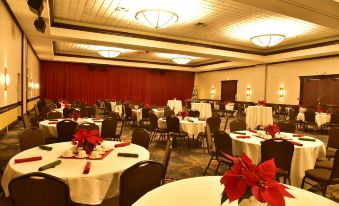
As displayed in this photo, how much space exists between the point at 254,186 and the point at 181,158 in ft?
16.7

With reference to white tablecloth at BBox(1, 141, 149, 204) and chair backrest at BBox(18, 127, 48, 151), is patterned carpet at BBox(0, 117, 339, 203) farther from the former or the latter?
white tablecloth at BBox(1, 141, 149, 204)

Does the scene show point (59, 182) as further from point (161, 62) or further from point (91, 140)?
point (161, 62)

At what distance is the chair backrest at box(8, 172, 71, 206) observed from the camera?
6.25 ft

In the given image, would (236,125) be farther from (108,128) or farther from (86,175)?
(86,175)

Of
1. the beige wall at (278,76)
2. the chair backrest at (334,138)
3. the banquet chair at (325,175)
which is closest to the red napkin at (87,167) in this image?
the banquet chair at (325,175)

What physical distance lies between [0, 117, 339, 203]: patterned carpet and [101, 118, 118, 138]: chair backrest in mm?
1149

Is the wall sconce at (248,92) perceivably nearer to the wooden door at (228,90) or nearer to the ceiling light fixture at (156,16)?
the wooden door at (228,90)

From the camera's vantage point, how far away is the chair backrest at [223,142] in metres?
4.15

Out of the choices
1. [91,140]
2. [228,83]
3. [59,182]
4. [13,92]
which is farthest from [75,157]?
[228,83]

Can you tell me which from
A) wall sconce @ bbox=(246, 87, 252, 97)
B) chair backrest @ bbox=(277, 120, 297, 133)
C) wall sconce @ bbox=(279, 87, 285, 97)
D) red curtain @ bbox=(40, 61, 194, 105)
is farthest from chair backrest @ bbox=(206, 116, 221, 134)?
red curtain @ bbox=(40, 61, 194, 105)

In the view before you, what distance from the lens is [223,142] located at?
424 centimetres

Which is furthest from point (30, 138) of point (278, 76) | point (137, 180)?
point (278, 76)

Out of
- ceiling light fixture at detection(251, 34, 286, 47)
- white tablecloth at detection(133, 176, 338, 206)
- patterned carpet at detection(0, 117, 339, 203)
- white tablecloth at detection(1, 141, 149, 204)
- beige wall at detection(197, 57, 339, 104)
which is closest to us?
white tablecloth at detection(133, 176, 338, 206)

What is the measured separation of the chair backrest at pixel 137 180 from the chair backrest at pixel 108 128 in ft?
12.0
